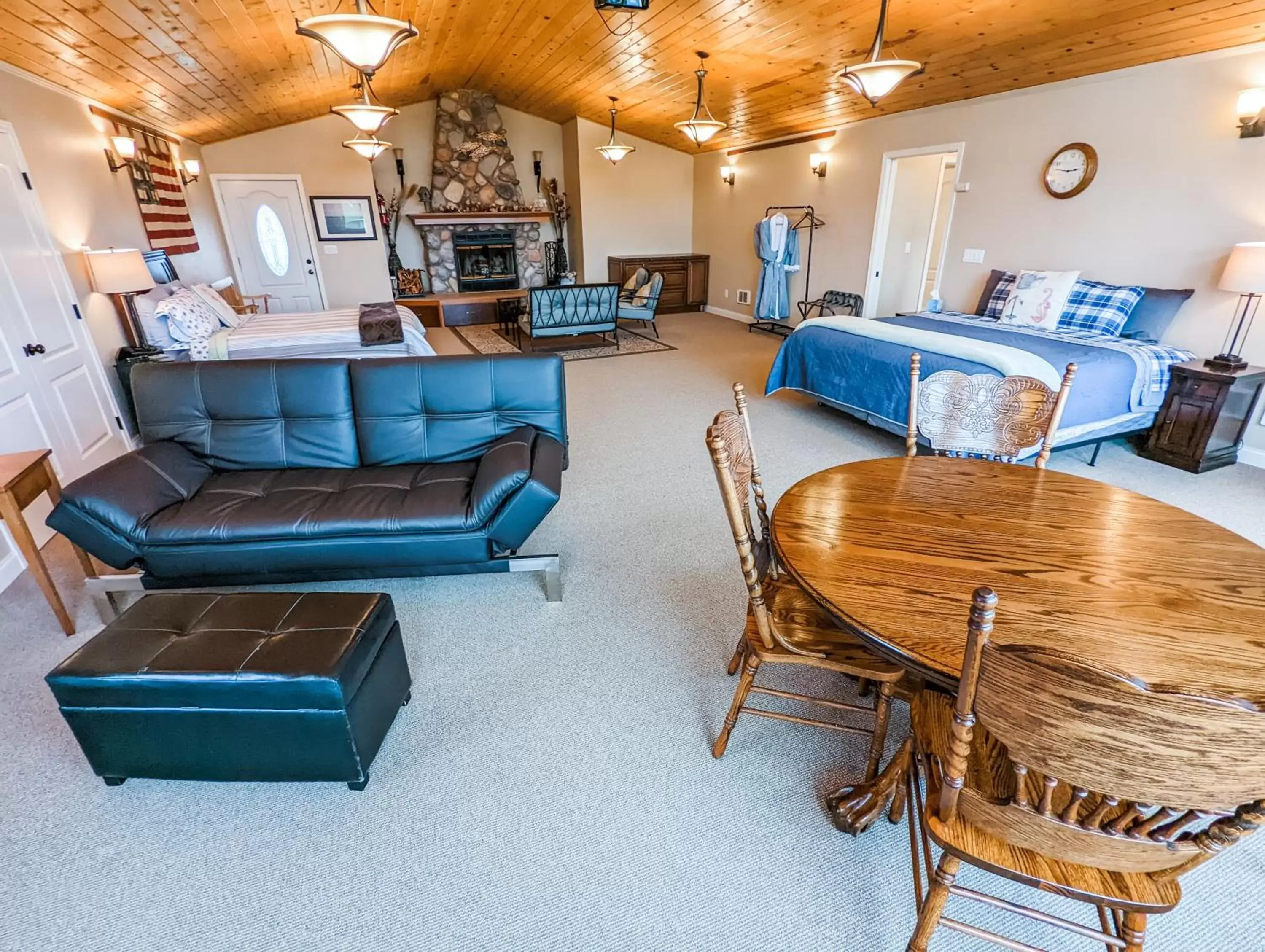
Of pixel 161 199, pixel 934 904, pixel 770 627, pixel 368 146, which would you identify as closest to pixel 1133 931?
pixel 934 904

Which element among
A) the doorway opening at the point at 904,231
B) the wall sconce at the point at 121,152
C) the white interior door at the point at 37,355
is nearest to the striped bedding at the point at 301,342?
the white interior door at the point at 37,355

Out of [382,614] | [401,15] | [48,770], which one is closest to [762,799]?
[382,614]

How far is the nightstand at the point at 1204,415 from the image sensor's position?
3.44 metres

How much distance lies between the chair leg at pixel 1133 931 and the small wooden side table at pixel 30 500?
3.19 m

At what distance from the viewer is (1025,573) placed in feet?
4.24

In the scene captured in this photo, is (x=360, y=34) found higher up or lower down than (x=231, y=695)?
higher up

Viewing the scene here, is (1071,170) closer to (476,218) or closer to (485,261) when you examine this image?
(476,218)

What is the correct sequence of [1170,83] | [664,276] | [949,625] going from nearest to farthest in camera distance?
1. [949,625]
2. [1170,83]
3. [664,276]

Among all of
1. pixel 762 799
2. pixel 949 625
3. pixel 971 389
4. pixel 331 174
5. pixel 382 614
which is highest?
pixel 331 174

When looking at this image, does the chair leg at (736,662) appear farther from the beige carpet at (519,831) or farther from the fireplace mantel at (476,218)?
the fireplace mantel at (476,218)

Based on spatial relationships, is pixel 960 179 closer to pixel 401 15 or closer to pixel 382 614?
pixel 401 15

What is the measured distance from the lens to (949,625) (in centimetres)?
115

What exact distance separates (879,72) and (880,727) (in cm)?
307

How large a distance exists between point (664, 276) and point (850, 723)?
8.08 metres
